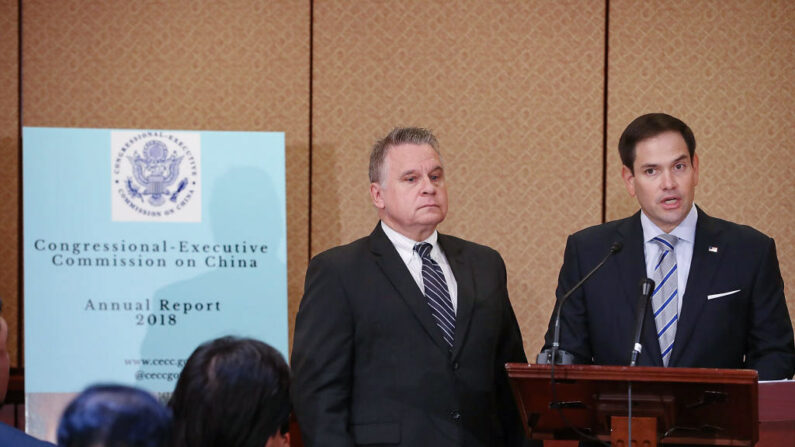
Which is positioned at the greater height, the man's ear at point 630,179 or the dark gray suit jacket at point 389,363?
the man's ear at point 630,179

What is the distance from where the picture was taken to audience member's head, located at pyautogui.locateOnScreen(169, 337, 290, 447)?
151 centimetres

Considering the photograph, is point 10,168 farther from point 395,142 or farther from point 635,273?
point 635,273

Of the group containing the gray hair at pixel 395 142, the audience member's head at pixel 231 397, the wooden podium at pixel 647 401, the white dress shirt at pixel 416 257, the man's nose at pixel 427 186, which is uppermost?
the gray hair at pixel 395 142

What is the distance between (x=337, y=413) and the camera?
2.81 metres

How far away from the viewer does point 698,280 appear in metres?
2.91

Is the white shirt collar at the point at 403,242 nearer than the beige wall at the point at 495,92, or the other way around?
the white shirt collar at the point at 403,242

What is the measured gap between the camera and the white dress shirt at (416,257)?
9.97 ft

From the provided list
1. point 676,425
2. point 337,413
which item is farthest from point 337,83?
point 676,425

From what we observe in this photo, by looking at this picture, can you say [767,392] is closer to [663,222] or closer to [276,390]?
[663,222]

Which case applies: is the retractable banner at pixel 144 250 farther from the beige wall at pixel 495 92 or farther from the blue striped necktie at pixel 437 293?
the blue striped necktie at pixel 437 293

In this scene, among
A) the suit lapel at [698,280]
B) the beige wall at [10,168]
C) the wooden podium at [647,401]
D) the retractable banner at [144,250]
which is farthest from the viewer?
the beige wall at [10,168]

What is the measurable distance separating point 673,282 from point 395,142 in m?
0.99

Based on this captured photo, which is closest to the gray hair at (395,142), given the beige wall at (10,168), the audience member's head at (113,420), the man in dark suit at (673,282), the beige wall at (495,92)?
the man in dark suit at (673,282)

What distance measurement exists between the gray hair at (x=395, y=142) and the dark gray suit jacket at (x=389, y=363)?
0.27 meters
